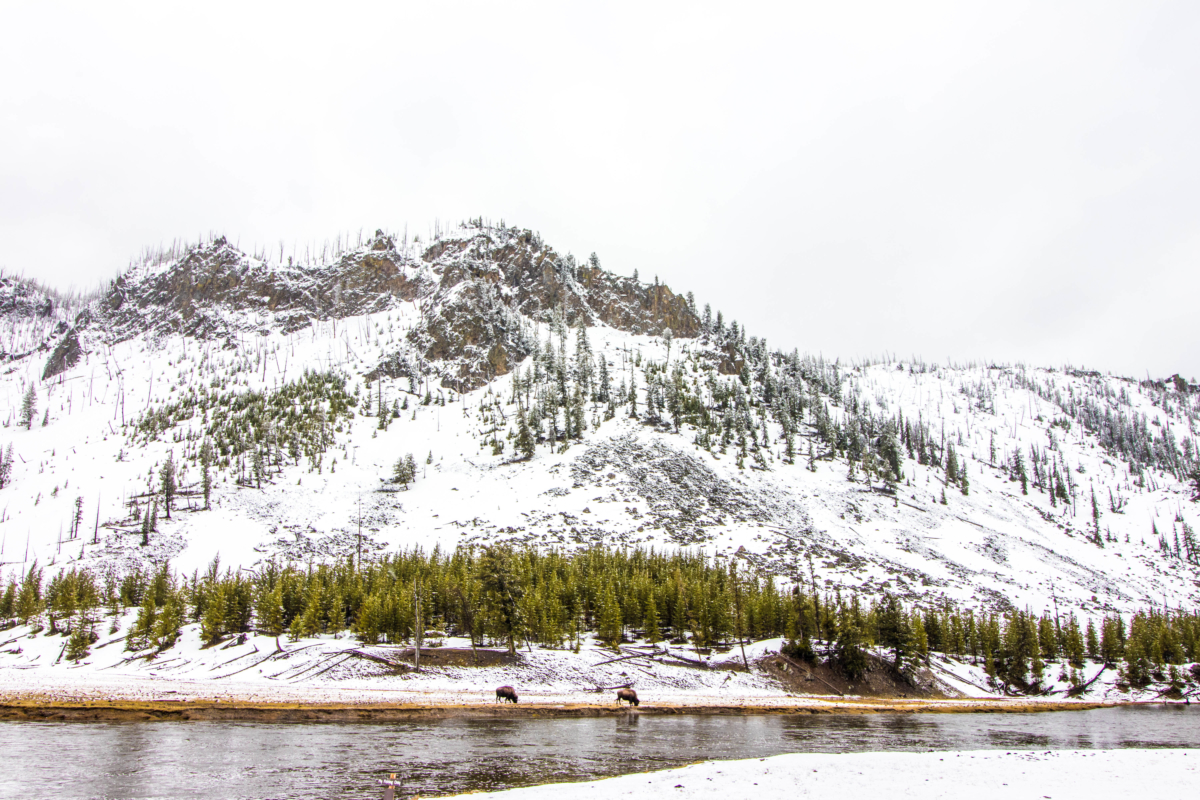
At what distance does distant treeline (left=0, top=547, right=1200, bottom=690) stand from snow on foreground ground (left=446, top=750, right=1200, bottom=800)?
41274 millimetres

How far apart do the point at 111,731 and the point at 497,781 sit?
73.7ft

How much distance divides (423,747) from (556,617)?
42109mm

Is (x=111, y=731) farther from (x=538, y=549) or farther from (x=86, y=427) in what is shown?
(x=86, y=427)

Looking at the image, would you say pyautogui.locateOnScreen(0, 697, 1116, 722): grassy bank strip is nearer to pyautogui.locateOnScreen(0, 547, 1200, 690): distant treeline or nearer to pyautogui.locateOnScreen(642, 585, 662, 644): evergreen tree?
pyautogui.locateOnScreen(0, 547, 1200, 690): distant treeline

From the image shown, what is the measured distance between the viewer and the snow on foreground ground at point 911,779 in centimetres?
1808

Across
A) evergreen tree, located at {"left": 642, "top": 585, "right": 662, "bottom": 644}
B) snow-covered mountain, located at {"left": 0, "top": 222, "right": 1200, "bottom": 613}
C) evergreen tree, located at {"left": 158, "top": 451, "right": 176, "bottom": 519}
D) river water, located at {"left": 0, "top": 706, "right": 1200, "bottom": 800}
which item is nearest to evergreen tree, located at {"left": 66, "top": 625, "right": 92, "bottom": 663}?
river water, located at {"left": 0, "top": 706, "right": 1200, "bottom": 800}

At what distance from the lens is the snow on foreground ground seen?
59.3 ft

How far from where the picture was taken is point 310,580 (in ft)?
252

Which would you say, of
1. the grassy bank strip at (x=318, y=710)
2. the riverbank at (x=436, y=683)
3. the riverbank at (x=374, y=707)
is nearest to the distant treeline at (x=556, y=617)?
the riverbank at (x=436, y=683)

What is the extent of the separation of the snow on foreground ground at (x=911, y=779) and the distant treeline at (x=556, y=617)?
1625 inches

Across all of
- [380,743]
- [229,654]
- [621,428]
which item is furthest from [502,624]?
[621,428]

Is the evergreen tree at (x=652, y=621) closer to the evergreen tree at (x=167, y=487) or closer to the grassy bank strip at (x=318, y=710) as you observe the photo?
the grassy bank strip at (x=318, y=710)

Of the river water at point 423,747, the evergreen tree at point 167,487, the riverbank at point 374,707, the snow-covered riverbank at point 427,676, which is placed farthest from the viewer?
the evergreen tree at point 167,487

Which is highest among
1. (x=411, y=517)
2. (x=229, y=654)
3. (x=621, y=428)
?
(x=621, y=428)
